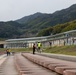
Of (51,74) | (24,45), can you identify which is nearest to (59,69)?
(51,74)

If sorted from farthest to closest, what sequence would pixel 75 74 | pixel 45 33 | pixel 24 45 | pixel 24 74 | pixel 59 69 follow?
pixel 45 33
pixel 24 45
pixel 24 74
pixel 59 69
pixel 75 74

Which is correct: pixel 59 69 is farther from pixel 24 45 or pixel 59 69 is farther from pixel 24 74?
pixel 24 45

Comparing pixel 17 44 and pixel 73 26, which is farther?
pixel 17 44

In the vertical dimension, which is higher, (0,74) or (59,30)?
(59,30)

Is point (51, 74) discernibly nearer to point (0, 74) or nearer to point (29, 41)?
point (0, 74)

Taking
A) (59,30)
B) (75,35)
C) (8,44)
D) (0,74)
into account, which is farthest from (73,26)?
(0,74)

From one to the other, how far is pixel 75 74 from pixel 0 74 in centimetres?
833

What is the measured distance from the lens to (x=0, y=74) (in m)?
15.7

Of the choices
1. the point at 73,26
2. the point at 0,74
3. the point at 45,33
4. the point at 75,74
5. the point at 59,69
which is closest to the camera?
the point at 75,74

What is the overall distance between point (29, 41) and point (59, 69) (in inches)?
6321

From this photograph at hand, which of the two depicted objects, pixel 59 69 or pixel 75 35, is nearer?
pixel 59 69

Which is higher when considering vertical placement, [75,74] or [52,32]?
[52,32]

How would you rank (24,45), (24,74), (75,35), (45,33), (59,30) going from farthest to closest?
(45,33) < (59,30) < (24,45) < (75,35) < (24,74)

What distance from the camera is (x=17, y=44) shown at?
6786 inches
